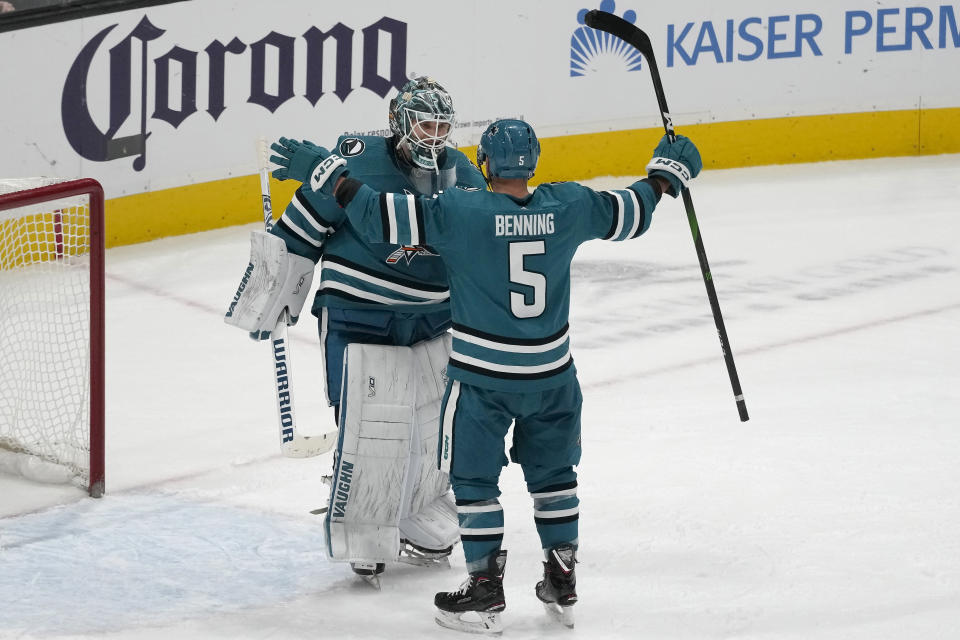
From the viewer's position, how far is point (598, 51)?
24.6ft

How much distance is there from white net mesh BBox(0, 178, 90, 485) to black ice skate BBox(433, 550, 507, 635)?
4.50ft

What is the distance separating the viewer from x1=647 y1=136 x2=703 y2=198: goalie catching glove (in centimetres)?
314

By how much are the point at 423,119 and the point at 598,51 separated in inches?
179

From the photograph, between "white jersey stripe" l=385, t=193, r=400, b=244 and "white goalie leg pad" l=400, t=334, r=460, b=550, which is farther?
"white goalie leg pad" l=400, t=334, r=460, b=550

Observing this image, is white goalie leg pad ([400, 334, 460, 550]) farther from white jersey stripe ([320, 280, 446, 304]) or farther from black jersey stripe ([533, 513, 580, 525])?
black jersey stripe ([533, 513, 580, 525])

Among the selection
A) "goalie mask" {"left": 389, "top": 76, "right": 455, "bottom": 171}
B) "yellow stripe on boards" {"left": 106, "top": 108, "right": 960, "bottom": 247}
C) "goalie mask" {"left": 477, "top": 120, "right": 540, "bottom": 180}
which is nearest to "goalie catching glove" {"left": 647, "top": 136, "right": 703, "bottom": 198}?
"goalie mask" {"left": 477, "top": 120, "right": 540, "bottom": 180}

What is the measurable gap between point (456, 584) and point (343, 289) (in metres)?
0.69

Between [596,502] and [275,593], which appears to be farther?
[596,502]

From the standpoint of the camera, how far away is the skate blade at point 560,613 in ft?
9.98

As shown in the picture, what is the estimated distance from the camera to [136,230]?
6.59 m

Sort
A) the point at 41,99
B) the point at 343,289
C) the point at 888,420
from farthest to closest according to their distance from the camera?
the point at 41,99 → the point at 888,420 → the point at 343,289

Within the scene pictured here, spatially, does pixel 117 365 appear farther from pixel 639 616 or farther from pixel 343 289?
pixel 639 616

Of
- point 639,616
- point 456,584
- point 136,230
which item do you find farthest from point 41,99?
point 639,616

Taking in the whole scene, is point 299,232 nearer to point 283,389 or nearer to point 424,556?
point 283,389
